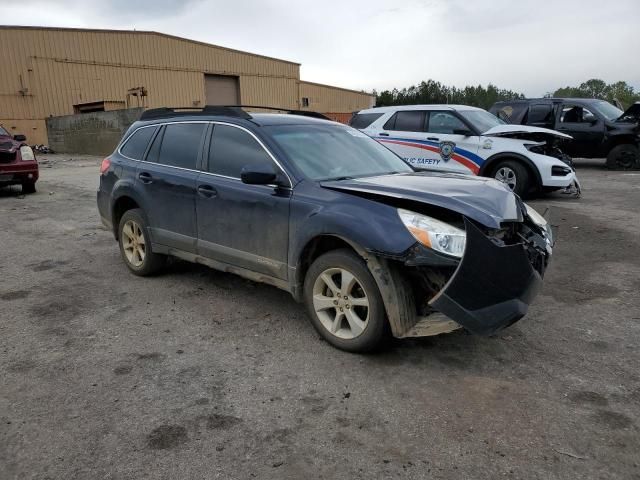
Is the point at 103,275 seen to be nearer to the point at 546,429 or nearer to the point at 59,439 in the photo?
the point at 59,439

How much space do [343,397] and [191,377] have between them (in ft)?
3.30

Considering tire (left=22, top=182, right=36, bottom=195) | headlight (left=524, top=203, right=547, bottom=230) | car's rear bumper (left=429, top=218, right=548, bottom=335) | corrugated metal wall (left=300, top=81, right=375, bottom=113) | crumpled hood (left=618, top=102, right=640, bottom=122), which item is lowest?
tire (left=22, top=182, right=36, bottom=195)

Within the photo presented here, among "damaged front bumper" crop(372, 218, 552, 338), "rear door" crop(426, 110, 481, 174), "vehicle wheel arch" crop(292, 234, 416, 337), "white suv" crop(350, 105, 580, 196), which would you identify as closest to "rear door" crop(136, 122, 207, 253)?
"vehicle wheel arch" crop(292, 234, 416, 337)

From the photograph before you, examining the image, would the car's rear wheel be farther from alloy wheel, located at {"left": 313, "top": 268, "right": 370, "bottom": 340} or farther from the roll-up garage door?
the roll-up garage door

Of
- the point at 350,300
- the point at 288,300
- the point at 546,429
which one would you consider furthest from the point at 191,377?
the point at 546,429

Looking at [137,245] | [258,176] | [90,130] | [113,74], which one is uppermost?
[113,74]

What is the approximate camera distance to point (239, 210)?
13.7 feet

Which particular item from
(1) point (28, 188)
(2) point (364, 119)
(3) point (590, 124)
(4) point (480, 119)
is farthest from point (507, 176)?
(1) point (28, 188)

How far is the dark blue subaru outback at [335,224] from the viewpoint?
123 inches

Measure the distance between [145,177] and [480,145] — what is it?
21.3 feet

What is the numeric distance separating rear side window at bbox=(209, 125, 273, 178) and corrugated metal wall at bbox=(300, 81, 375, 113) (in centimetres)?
3603

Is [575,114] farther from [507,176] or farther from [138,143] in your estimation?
[138,143]

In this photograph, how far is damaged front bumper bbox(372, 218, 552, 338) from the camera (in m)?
3.00

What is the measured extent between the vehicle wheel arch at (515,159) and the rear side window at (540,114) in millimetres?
5171
